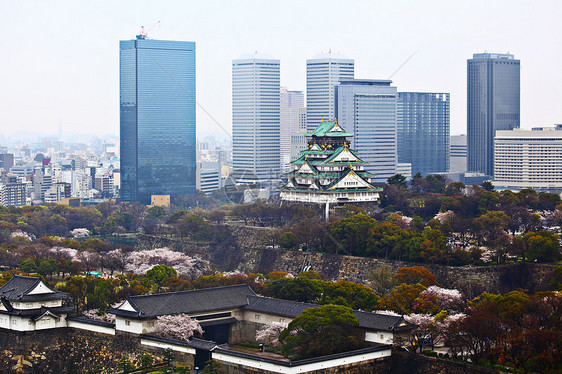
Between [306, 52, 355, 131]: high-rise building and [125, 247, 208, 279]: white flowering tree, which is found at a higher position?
[306, 52, 355, 131]: high-rise building

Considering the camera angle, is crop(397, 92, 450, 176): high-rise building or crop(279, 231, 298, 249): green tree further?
crop(397, 92, 450, 176): high-rise building

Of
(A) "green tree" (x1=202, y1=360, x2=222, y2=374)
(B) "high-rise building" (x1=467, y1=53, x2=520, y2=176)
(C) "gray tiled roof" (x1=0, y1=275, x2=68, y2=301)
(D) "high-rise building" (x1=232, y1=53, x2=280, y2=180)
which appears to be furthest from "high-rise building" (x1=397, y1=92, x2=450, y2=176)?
(A) "green tree" (x1=202, y1=360, x2=222, y2=374)

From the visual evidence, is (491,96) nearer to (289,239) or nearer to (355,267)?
(289,239)

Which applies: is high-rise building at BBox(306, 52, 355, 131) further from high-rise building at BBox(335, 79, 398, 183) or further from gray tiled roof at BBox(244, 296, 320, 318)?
gray tiled roof at BBox(244, 296, 320, 318)

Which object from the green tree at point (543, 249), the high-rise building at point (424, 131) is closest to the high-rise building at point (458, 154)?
the high-rise building at point (424, 131)

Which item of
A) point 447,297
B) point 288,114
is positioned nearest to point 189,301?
point 447,297

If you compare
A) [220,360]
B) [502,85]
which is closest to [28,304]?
[220,360]
